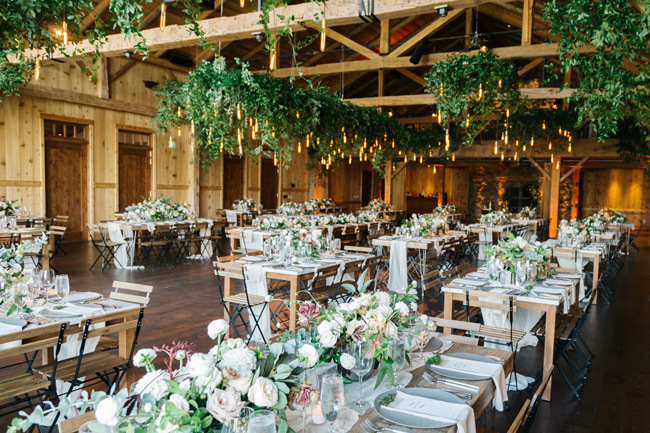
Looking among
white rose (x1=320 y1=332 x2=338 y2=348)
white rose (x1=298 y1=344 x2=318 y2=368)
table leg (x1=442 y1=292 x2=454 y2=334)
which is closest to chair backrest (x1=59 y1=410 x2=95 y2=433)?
white rose (x1=298 y1=344 x2=318 y2=368)

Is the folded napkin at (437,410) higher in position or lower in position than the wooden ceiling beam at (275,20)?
lower

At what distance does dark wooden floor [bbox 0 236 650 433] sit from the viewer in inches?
138

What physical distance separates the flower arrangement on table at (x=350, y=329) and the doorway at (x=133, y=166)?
12.1 meters

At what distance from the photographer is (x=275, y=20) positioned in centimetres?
630

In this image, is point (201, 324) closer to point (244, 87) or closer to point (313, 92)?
point (244, 87)

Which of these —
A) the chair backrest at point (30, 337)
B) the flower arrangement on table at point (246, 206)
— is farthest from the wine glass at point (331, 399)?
the flower arrangement on table at point (246, 206)

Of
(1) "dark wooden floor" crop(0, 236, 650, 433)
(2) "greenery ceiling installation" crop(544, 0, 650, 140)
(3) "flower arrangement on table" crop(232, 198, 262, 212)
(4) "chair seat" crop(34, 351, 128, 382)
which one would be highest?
(2) "greenery ceiling installation" crop(544, 0, 650, 140)

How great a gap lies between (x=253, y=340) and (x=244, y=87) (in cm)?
531

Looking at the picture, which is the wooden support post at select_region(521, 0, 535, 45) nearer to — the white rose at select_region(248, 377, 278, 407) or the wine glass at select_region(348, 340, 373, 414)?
the wine glass at select_region(348, 340, 373, 414)

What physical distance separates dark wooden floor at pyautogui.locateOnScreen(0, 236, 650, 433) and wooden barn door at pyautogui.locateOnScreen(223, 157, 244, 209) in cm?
701

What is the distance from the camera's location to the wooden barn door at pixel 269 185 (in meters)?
17.6

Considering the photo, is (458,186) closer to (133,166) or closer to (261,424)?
(133,166)

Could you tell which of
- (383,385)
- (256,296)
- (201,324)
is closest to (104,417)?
(383,385)

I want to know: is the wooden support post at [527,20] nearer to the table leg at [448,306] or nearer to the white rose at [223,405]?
the table leg at [448,306]
